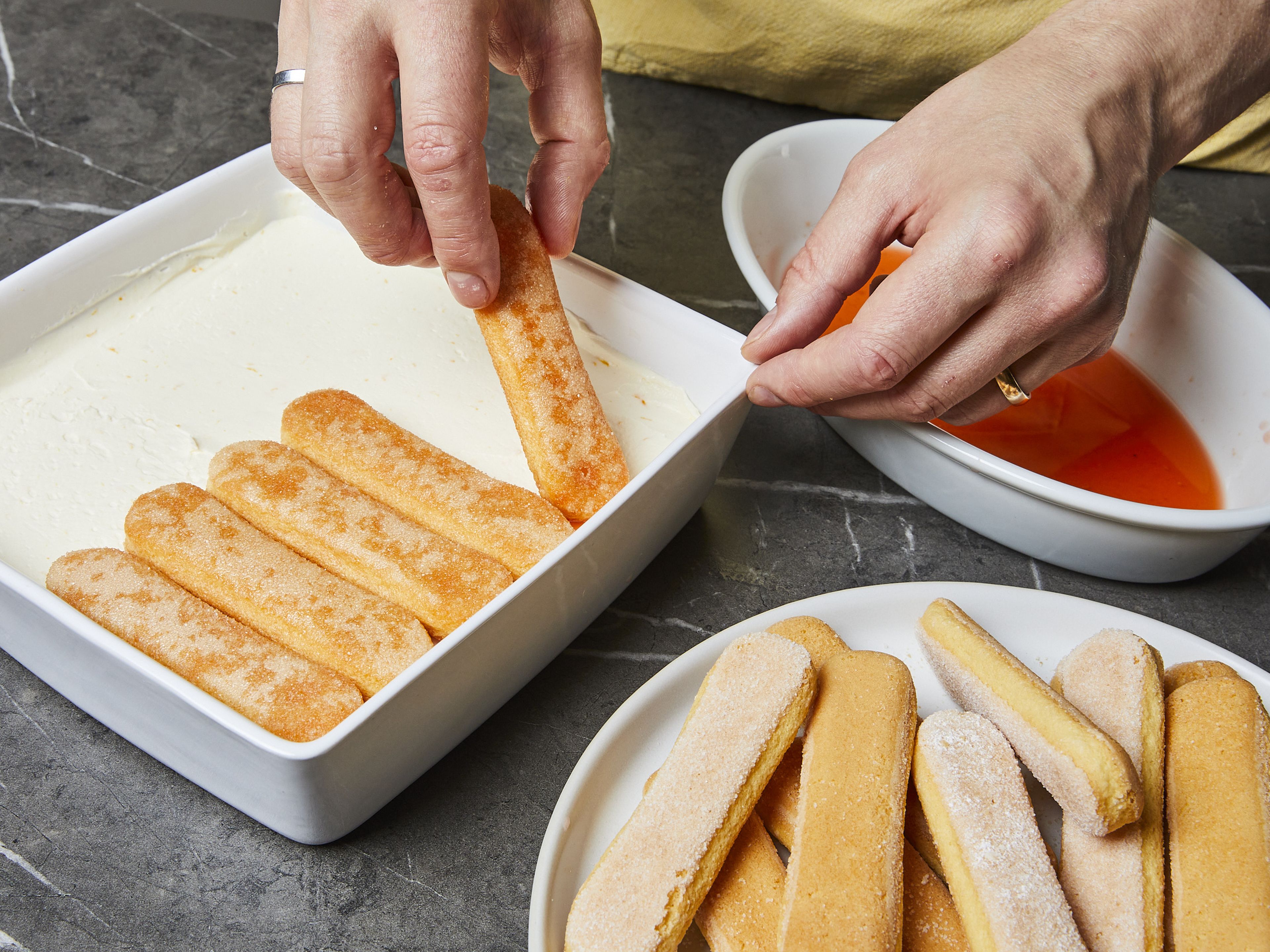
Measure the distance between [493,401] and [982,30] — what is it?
3.00 ft

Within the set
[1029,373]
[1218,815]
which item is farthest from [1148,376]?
[1218,815]

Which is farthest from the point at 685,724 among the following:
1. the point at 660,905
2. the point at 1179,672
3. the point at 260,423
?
the point at 260,423

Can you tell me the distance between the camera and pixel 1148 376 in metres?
1.17

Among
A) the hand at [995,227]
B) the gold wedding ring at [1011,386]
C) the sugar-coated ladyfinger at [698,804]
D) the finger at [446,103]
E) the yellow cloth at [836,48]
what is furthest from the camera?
the yellow cloth at [836,48]

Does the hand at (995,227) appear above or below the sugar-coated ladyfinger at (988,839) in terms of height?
above

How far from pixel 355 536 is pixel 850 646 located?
1.41ft

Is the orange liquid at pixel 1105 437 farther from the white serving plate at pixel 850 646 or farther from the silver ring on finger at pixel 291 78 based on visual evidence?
the silver ring on finger at pixel 291 78

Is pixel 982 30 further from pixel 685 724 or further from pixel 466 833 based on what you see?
pixel 466 833

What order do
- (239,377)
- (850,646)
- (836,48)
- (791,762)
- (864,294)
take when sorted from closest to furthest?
1. (791,762)
2. (850,646)
3. (239,377)
4. (864,294)
5. (836,48)

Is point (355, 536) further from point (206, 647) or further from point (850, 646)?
point (850, 646)

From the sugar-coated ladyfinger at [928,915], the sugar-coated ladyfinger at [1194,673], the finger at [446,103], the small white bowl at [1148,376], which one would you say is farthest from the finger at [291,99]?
the sugar-coated ladyfinger at [1194,673]

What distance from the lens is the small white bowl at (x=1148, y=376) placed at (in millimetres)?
884

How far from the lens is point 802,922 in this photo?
0.61m

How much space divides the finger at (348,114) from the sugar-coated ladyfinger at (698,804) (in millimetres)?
455
